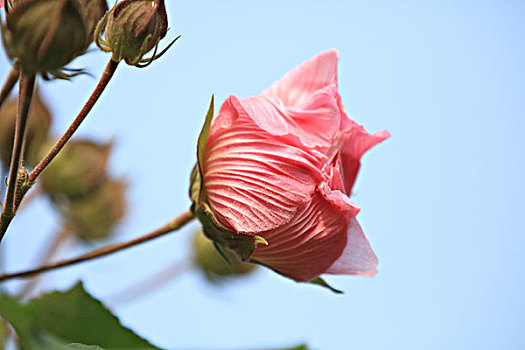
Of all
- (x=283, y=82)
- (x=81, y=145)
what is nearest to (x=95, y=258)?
(x=283, y=82)

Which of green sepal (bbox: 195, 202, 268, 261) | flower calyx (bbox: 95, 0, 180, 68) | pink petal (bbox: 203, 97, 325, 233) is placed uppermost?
flower calyx (bbox: 95, 0, 180, 68)

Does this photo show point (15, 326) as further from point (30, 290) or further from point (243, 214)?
point (30, 290)

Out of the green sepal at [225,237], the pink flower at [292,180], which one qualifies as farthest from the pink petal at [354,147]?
the green sepal at [225,237]

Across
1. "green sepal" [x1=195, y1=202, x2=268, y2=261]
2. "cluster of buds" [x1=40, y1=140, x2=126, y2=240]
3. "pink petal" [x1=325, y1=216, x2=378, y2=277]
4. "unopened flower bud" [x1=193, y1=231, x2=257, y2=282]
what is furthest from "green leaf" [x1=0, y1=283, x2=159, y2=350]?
"unopened flower bud" [x1=193, y1=231, x2=257, y2=282]

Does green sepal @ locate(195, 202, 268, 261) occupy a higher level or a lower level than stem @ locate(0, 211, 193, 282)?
higher

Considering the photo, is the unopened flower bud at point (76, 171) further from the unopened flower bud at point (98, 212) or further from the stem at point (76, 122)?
the stem at point (76, 122)

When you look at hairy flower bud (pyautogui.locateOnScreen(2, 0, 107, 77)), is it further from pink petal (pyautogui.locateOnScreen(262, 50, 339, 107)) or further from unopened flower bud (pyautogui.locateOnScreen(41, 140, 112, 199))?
unopened flower bud (pyautogui.locateOnScreen(41, 140, 112, 199))
